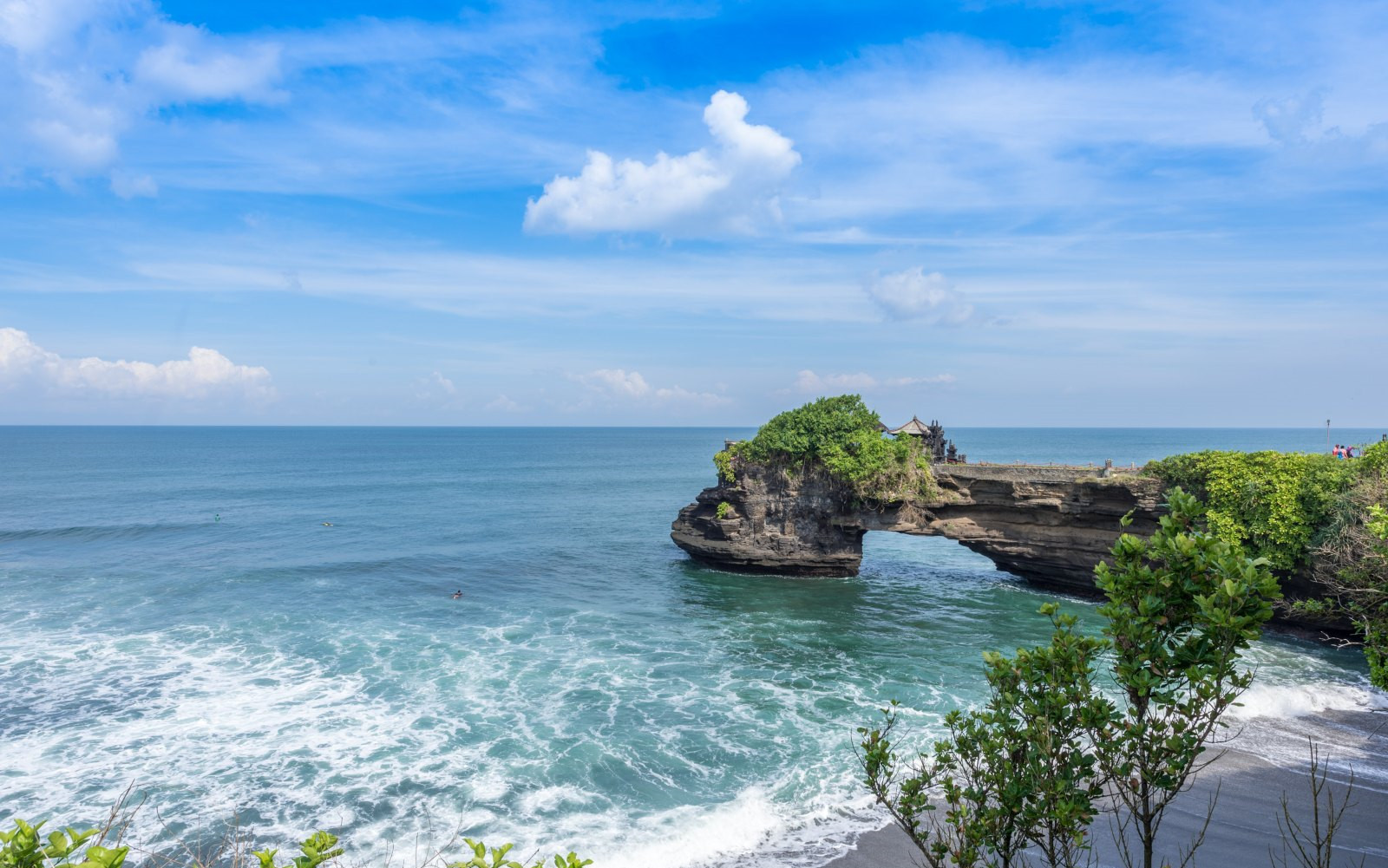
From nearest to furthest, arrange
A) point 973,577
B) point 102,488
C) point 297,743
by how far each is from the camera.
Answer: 1. point 297,743
2. point 973,577
3. point 102,488

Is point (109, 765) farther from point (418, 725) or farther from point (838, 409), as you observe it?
point (838, 409)

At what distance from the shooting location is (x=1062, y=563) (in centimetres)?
3256

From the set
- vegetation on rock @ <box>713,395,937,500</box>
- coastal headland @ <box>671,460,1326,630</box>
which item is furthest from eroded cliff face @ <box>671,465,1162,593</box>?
vegetation on rock @ <box>713,395,937,500</box>

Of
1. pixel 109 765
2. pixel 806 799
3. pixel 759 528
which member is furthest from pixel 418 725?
pixel 759 528

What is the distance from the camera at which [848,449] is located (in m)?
35.1

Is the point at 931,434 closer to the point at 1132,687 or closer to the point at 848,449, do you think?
the point at 848,449

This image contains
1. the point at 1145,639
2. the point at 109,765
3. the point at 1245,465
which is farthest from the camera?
the point at 1245,465

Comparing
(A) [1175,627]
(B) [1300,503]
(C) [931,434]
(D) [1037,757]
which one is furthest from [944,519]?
(A) [1175,627]

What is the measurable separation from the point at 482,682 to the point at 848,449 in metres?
19.6

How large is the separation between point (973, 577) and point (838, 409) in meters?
11.6

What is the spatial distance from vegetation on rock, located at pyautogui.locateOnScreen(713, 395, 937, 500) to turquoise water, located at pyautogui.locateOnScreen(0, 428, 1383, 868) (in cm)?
519

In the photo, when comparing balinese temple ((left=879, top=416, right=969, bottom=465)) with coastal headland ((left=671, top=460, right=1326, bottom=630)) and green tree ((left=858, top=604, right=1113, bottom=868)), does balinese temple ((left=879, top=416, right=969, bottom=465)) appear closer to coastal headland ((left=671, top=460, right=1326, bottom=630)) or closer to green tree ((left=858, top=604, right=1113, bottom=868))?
coastal headland ((left=671, top=460, right=1326, bottom=630))

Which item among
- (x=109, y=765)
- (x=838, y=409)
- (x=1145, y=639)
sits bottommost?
(x=109, y=765)

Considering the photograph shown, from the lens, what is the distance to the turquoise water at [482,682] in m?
15.6
